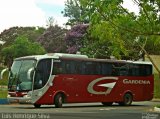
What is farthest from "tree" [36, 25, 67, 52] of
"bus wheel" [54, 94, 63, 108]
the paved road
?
the paved road

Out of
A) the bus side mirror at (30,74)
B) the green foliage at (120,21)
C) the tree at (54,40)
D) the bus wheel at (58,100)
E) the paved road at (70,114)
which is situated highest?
the tree at (54,40)

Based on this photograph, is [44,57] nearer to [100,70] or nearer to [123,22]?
[100,70]

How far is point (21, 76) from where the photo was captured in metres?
27.1

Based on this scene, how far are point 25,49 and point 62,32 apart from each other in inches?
276

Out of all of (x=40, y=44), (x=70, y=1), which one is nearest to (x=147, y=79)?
(x=40, y=44)

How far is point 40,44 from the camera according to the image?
72875 millimetres

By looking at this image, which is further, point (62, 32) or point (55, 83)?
point (62, 32)

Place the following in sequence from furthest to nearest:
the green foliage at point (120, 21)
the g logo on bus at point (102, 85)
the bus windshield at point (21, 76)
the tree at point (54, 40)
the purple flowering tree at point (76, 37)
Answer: the tree at point (54, 40)
the purple flowering tree at point (76, 37)
the g logo on bus at point (102, 85)
the bus windshield at point (21, 76)
the green foliage at point (120, 21)

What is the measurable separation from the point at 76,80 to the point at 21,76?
3.59m

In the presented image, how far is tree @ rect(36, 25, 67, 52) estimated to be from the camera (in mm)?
67562

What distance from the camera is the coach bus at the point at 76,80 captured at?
1061 inches

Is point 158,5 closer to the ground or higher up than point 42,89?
higher up

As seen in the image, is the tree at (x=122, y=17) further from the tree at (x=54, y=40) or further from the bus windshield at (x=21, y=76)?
the tree at (x=54, y=40)

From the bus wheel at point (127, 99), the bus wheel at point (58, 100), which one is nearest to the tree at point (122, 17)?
the bus wheel at point (58, 100)
